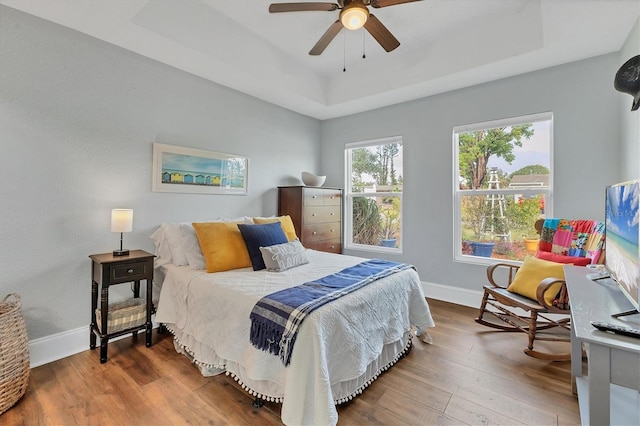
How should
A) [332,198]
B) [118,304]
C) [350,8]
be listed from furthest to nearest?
[332,198] → [118,304] → [350,8]

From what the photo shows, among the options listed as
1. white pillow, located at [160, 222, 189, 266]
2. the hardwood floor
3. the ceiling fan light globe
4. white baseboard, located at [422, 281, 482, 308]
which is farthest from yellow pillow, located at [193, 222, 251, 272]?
white baseboard, located at [422, 281, 482, 308]

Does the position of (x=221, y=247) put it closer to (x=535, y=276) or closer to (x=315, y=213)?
(x=315, y=213)

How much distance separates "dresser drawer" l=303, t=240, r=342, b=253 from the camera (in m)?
3.94

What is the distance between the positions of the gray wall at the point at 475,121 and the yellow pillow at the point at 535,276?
73cm

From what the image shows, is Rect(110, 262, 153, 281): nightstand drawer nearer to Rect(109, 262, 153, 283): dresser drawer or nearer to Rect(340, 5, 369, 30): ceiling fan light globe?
Rect(109, 262, 153, 283): dresser drawer

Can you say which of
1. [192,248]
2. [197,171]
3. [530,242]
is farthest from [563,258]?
Answer: [197,171]

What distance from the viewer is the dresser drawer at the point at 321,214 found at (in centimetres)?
386

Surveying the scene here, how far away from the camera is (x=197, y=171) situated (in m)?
3.12

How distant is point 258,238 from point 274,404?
1.29m

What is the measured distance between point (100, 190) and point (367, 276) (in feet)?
7.71

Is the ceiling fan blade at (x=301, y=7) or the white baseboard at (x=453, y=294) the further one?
the white baseboard at (x=453, y=294)

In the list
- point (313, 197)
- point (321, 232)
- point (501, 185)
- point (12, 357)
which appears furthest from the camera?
point (321, 232)

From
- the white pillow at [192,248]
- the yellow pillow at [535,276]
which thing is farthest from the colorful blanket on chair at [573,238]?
the white pillow at [192,248]

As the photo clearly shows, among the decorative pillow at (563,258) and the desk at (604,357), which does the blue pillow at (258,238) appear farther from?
the decorative pillow at (563,258)
